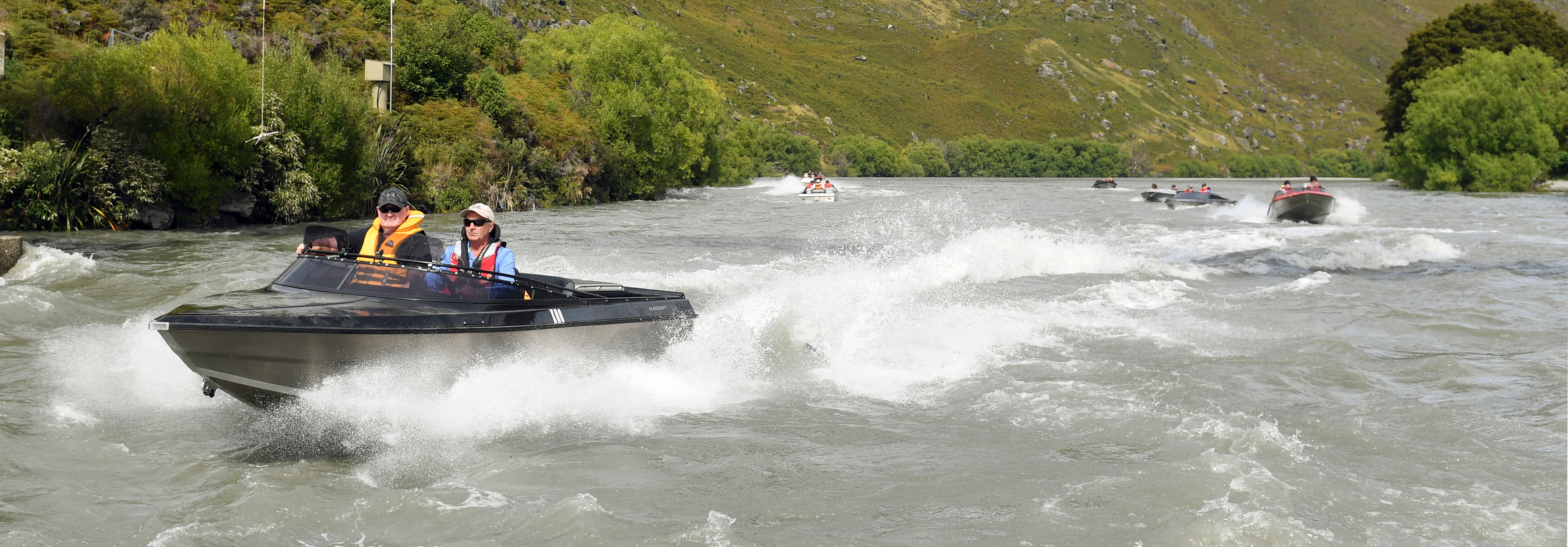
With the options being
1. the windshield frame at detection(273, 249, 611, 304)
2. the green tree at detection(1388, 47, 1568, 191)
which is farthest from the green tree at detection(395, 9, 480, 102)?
the green tree at detection(1388, 47, 1568, 191)

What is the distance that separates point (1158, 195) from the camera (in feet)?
186

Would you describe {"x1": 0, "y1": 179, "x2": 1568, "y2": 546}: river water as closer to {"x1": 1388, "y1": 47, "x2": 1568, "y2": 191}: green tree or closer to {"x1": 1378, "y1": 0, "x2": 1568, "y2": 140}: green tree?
{"x1": 1388, "y1": 47, "x2": 1568, "y2": 191}: green tree

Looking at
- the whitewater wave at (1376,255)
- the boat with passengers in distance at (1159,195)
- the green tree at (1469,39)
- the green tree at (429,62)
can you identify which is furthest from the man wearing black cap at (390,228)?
the green tree at (1469,39)

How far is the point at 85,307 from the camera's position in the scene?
1319 cm

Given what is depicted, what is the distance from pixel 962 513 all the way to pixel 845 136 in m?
129

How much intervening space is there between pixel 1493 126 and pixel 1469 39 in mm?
22605

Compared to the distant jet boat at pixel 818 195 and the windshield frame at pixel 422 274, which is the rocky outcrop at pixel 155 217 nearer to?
the windshield frame at pixel 422 274

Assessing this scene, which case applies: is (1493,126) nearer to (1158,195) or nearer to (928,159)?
(1158,195)

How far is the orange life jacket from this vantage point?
855 cm

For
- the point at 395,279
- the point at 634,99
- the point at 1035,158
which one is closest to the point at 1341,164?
the point at 1035,158

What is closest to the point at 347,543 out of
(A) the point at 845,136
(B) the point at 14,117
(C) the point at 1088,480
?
(C) the point at 1088,480

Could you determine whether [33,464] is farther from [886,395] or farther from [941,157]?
[941,157]

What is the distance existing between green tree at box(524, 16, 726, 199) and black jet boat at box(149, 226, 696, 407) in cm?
3951

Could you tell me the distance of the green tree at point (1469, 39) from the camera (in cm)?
8438
